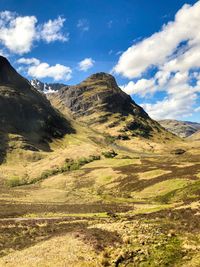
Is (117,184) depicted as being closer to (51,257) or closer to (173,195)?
(173,195)

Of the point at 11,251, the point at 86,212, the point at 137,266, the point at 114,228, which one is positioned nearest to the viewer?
the point at 137,266

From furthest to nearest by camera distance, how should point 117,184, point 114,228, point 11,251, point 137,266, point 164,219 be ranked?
point 117,184
point 164,219
point 114,228
point 11,251
point 137,266

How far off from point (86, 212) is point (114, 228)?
29001 mm

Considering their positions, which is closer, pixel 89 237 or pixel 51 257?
pixel 51 257

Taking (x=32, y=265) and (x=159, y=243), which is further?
(x=159, y=243)

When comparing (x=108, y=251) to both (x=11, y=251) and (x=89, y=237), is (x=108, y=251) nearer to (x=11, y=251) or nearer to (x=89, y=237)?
(x=89, y=237)

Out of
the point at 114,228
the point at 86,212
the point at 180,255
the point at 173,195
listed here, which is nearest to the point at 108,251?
the point at 180,255

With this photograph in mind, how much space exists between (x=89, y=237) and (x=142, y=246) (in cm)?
736

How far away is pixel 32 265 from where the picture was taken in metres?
37.3

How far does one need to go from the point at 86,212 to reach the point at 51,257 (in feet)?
137

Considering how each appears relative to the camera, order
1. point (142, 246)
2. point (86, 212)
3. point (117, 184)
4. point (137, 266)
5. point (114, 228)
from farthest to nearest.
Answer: point (117, 184) → point (86, 212) → point (114, 228) → point (142, 246) → point (137, 266)

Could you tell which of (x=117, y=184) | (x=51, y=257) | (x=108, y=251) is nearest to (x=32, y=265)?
(x=51, y=257)

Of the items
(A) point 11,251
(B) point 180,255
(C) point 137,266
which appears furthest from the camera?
(A) point 11,251

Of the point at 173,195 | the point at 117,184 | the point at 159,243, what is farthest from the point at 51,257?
the point at 117,184
